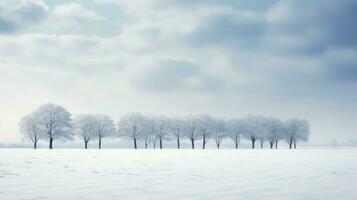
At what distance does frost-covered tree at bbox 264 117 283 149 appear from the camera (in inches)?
4898

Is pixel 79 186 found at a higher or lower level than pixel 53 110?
lower

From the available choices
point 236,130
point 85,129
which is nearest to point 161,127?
point 85,129

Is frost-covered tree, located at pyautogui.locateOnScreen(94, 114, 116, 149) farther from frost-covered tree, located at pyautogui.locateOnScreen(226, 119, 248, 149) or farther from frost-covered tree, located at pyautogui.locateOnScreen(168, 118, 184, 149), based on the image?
frost-covered tree, located at pyautogui.locateOnScreen(226, 119, 248, 149)

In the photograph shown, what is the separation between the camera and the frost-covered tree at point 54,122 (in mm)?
93062

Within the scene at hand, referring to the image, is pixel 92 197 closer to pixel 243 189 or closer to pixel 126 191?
pixel 126 191

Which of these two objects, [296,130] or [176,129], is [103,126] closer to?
[176,129]

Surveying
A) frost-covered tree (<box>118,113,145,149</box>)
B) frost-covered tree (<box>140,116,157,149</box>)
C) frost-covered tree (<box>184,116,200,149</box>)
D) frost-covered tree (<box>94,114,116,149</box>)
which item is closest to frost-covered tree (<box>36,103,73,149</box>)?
frost-covered tree (<box>94,114,116,149</box>)

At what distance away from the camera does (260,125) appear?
12444cm

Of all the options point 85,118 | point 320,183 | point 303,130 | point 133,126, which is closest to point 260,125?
point 303,130

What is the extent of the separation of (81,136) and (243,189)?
9867 centimetres

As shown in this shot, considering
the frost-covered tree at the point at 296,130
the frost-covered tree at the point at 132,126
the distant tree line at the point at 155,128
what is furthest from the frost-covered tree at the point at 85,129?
the frost-covered tree at the point at 296,130

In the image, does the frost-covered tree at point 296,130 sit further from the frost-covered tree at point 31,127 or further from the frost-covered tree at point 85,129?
the frost-covered tree at point 31,127

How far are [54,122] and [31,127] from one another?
20.1 feet

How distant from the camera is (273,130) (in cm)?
12581
